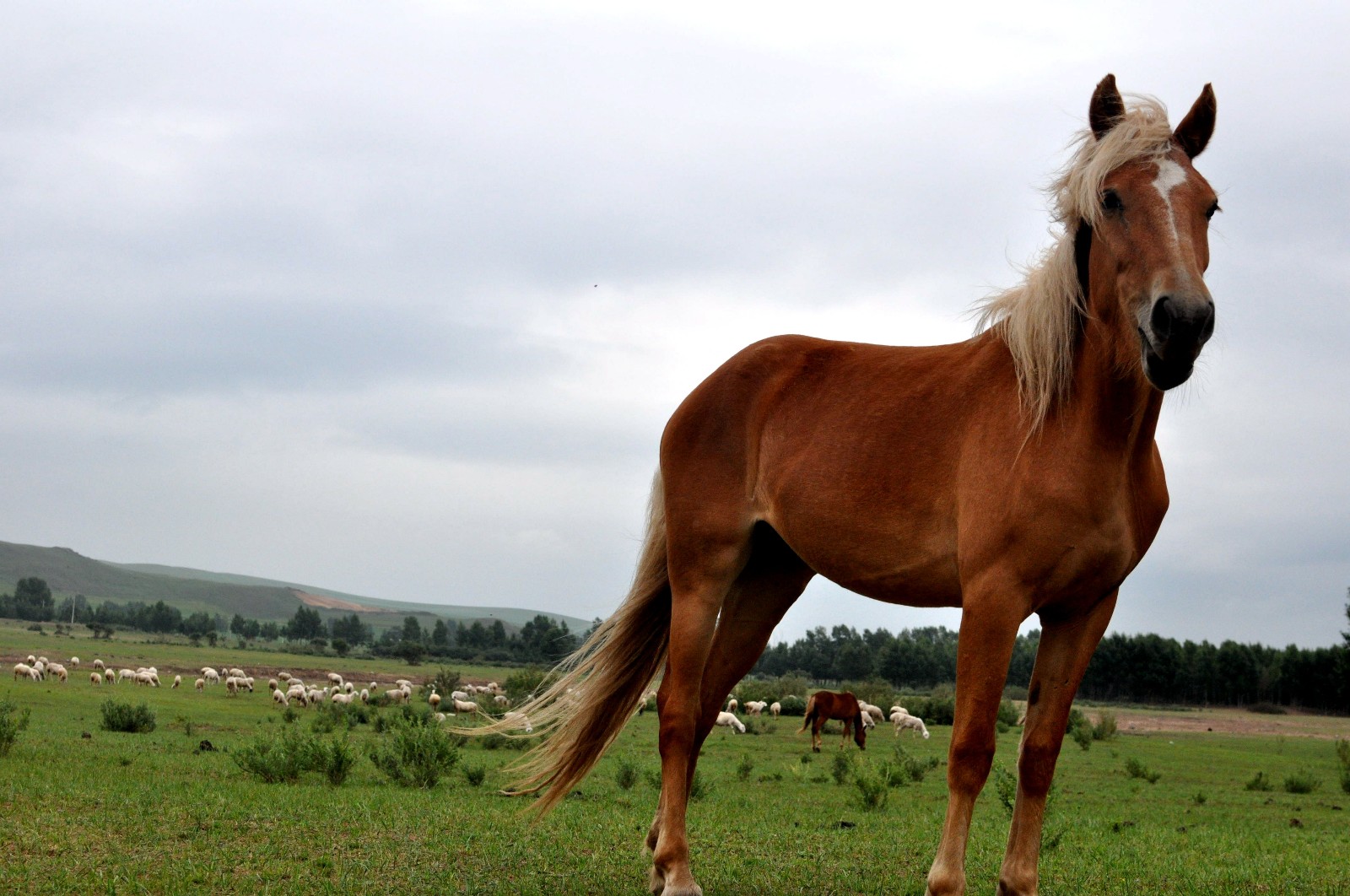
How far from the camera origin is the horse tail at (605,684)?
5926 millimetres

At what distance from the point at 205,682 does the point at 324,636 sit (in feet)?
315

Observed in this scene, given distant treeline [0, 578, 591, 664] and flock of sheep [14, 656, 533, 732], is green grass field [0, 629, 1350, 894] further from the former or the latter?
distant treeline [0, 578, 591, 664]

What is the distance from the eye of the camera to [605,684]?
5957mm

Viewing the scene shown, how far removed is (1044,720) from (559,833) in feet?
15.8

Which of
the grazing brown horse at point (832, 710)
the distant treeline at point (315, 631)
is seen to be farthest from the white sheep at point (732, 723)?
the distant treeline at point (315, 631)

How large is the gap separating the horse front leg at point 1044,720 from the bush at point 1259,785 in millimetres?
20193

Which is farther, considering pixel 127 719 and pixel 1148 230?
pixel 127 719

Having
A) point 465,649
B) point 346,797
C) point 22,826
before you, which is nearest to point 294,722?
point 346,797

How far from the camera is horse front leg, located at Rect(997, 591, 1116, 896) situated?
4258mm

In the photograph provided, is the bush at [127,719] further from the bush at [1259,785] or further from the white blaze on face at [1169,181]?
the bush at [1259,785]

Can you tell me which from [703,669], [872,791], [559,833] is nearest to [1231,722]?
[872,791]

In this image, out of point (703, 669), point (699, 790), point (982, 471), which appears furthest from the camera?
point (699, 790)

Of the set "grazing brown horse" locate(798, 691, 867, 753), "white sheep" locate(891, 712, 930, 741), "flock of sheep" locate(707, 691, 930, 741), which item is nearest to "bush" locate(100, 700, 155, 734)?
"flock of sheep" locate(707, 691, 930, 741)

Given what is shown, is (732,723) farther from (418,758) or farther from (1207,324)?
(1207,324)
